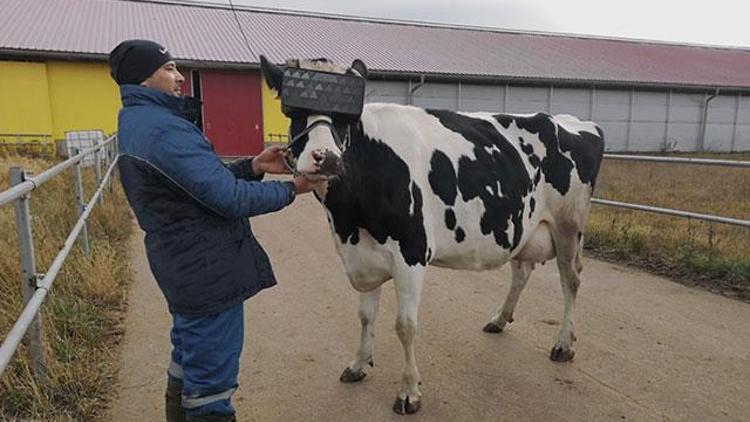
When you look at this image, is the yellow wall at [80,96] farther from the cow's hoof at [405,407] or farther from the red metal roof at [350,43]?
the cow's hoof at [405,407]

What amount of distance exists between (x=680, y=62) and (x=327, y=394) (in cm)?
3494

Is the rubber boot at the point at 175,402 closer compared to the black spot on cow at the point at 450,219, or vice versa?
the rubber boot at the point at 175,402

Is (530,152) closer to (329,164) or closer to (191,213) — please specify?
(329,164)

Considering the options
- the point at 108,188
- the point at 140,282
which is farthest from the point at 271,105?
the point at 140,282

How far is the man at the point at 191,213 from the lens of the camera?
2016 mm

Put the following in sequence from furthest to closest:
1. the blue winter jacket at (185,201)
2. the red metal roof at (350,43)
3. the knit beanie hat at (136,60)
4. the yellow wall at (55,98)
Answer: the red metal roof at (350,43)
the yellow wall at (55,98)
the knit beanie hat at (136,60)
the blue winter jacket at (185,201)

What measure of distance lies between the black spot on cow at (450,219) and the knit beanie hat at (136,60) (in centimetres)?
186

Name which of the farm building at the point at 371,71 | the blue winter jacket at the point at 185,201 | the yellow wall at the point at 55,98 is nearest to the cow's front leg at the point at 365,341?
the blue winter jacket at the point at 185,201

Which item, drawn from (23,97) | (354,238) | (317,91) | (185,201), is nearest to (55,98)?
(23,97)

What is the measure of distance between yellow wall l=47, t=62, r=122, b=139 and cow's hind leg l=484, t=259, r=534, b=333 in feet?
60.0

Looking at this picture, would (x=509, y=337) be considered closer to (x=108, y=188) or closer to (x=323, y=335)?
(x=323, y=335)

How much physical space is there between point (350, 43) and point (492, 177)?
74.1ft

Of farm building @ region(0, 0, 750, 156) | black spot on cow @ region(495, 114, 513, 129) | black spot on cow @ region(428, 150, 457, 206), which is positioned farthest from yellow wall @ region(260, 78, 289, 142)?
black spot on cow @ region(428, 150, 457, 206)

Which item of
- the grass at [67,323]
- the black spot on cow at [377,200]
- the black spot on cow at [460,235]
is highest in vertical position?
the black spot on cow at [377,200]
